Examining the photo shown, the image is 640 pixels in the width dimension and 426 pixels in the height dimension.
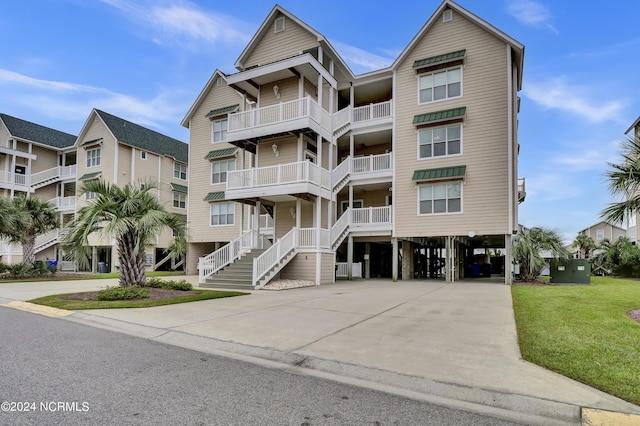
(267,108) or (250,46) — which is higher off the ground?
(250,46)

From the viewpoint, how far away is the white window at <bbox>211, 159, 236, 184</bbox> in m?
25.2

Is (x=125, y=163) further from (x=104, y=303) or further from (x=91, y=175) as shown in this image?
(x=104, y=303)

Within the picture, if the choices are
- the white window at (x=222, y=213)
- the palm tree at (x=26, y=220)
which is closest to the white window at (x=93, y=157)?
the palm tree at (x=26, y=220)

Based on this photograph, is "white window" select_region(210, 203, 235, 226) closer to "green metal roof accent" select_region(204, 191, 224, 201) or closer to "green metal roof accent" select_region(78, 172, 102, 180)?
"green metal roof accent" select_region(204, 191, 224, 201)

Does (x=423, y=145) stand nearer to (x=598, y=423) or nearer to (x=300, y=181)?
(x=300, y=181)

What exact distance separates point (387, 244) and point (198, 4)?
57.4 feet

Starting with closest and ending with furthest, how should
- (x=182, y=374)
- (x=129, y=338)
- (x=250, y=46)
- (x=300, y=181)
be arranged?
(x=182, y=374) → (x=129, y=338) → (x=300, y=181) → (x=250, y=46)

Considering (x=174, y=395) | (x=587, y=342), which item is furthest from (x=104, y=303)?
(x=587, y=342)

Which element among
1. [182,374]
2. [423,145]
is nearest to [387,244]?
[423,145]

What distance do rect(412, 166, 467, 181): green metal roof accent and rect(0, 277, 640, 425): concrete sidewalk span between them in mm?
8275

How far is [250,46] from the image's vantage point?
71.9 ft

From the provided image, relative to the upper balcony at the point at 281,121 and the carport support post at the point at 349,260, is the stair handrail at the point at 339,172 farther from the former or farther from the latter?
the carport support post at the point at 349,260

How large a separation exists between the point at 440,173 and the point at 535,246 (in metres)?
5.91

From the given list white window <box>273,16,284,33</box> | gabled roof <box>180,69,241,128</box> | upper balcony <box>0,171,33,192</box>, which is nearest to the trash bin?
white window <box>273,16,284,33</box>
